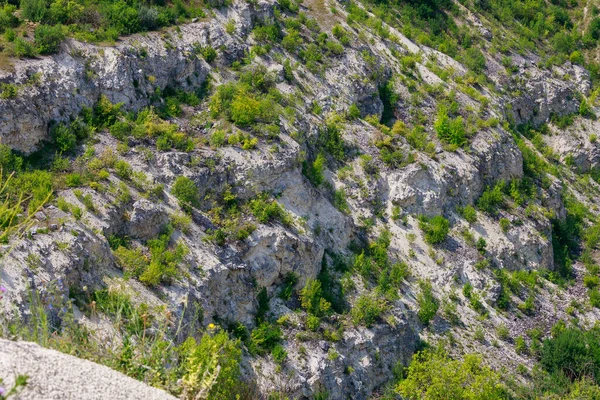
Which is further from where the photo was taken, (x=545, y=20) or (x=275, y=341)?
(x=545, y=20)

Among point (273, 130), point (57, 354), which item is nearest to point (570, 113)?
point (273, 130)

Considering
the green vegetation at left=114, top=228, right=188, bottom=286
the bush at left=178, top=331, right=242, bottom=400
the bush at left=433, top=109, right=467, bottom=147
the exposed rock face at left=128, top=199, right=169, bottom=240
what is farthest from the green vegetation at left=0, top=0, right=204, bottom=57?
the bush at left=433, top=109, right=467, bottom=147

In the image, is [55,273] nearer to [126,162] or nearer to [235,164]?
[126,162]

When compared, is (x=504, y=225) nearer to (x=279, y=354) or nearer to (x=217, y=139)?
(x=279, y=354)

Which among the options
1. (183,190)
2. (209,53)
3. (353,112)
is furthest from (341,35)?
(183,190)

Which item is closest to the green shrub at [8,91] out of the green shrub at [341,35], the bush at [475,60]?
the green shrub at [341,35]

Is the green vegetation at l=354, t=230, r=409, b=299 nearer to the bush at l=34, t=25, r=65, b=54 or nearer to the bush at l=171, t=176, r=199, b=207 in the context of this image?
the bush at l=171, t=176, r=199, b=207

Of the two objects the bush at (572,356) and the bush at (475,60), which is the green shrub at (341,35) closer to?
the bush at (475,60)

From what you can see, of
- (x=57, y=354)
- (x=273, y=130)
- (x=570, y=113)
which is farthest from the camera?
(x=570, y=113)
